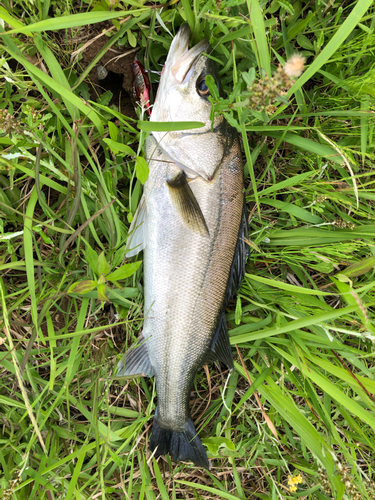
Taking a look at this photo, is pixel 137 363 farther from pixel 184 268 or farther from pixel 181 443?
pixel 184 268

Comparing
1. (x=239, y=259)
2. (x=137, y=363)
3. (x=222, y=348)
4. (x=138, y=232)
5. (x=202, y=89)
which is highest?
(x=202, y=89)

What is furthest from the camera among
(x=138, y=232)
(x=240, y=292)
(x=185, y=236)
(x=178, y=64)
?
(x=240, y=292)

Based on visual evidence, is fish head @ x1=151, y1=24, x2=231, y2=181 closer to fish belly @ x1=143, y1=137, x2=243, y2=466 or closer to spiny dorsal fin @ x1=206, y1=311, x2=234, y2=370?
fish belly @ x1=143, y1=137, x2=243, y2=466

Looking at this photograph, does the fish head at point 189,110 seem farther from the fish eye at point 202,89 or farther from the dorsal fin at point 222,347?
the dorsal fin at point 222,347

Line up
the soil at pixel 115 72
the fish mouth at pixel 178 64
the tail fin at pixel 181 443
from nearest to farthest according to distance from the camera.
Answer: the fish mouth at pixel 178 64 < the soil at pixel 115 72 < the tail fin at pixel 181 443

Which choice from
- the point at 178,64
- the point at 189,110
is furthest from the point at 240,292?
the point at 178,64

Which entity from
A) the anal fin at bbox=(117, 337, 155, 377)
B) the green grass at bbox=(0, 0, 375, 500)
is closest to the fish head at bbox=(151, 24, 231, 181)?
the green grass at bbox=(0, 0, 375, 500)

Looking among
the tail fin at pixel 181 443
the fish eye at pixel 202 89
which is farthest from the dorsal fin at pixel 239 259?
the tail fin at pixel 181 443

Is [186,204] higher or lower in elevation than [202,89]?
lower
